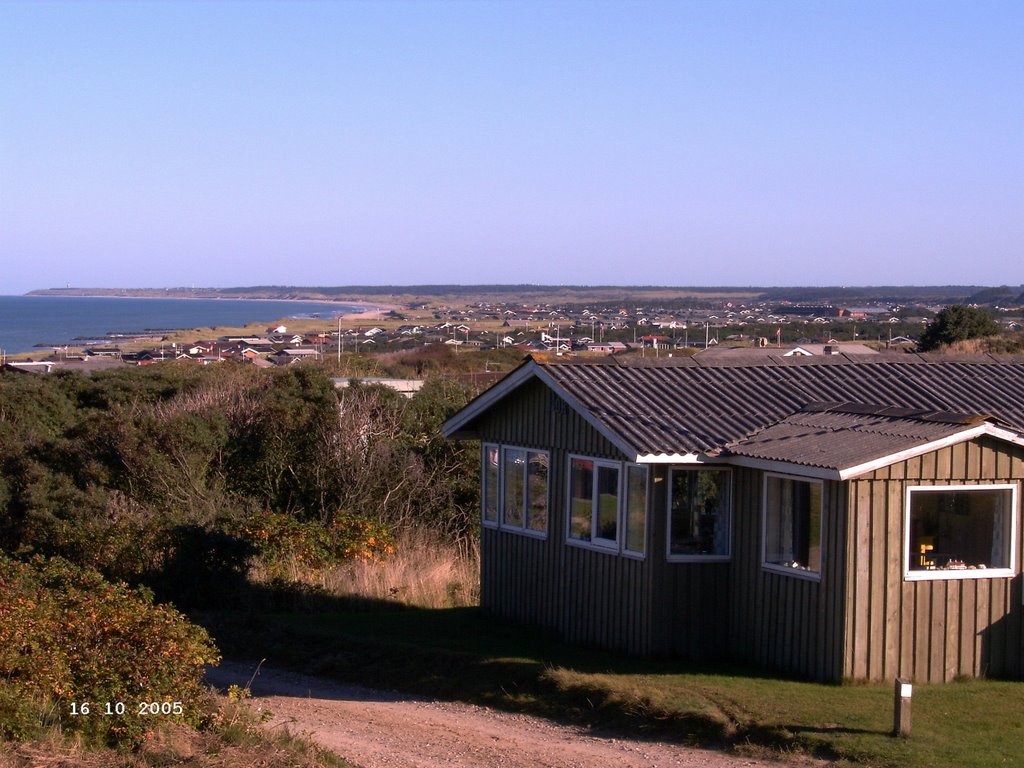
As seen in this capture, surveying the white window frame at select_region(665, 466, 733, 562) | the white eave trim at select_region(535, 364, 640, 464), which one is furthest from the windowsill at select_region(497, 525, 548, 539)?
the white window frame at select_region(665, 466, 733, 562)

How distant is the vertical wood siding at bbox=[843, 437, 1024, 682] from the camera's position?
12.5 m

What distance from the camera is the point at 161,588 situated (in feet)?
65.6

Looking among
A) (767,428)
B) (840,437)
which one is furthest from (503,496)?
(840,437)

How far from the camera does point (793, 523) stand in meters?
13.6

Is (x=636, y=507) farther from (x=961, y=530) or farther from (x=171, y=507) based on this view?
(x=171, y=507)

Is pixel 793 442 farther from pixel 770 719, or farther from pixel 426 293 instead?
pixel 426 293

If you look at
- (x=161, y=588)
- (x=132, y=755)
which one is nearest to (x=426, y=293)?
(x=161, y=588)

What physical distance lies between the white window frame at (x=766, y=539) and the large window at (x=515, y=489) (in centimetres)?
337

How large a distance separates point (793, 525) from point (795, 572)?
53 centimetres

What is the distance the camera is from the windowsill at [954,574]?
1268 centimetres

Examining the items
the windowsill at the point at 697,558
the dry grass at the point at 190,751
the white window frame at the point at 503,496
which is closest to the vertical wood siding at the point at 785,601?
the windowsill at the point at 697,558

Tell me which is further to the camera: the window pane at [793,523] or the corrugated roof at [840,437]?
the window pane at [793,523]

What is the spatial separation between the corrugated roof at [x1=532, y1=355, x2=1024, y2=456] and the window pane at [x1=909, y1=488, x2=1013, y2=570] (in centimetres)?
123

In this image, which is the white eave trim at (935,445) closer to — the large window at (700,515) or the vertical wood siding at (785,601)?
the vertical wood siding at (785,601)
